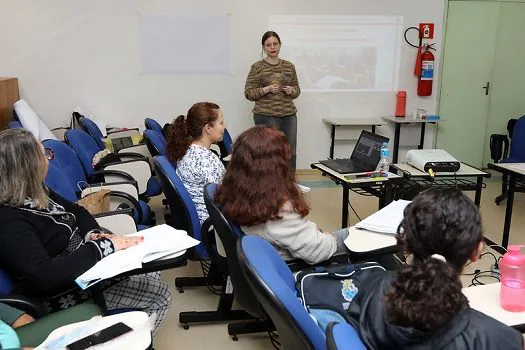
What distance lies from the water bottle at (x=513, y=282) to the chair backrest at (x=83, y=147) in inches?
110

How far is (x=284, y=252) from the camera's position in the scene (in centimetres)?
191

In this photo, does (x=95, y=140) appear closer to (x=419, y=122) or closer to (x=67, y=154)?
(x=67, y=154)

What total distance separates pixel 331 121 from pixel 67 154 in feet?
10.3

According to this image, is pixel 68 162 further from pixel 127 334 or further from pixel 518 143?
pixel 518 143

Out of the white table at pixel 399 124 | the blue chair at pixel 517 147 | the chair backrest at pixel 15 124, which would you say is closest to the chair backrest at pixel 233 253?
the chair backrest at pixel 15 124

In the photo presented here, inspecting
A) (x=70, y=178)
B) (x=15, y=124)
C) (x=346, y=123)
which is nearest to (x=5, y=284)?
(x=70, y=178)

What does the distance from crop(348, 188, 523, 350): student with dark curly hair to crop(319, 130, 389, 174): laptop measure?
209cm

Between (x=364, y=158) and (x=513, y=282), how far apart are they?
1.96 meters

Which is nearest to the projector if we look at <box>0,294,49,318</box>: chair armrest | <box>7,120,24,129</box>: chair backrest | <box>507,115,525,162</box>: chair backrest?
<box>507,115,525,162</box>: chair backrest

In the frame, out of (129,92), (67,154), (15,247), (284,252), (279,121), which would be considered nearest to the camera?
(15,247)

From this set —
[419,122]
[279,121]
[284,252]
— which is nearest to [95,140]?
[279,121]

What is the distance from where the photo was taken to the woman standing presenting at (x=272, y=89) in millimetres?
4742

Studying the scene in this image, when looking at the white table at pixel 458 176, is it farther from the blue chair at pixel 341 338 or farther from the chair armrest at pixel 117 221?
the blue chair at pixel 341 338

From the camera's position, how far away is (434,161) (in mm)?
3322
